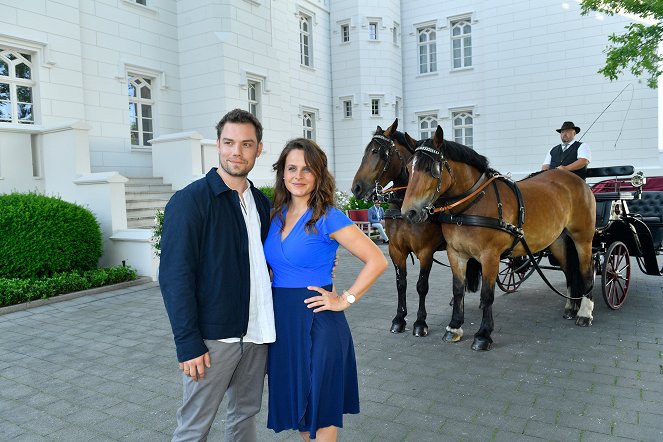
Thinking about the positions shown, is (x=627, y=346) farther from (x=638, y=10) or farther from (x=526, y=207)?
(x=638, y=10)

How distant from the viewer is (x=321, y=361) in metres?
2.27

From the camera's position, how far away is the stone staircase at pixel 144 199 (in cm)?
1038

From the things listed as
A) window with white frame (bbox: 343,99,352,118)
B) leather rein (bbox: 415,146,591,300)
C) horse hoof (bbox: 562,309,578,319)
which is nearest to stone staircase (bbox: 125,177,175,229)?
leather rein (bbox: 415,146,591,300)

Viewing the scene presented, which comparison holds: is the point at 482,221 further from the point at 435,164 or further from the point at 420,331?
the point at 420,331

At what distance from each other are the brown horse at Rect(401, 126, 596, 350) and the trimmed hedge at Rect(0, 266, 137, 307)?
19.8 ft

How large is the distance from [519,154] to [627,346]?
15980 millimetres

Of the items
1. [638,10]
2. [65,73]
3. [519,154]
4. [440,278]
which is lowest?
[440,278]

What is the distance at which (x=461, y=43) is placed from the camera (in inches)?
817

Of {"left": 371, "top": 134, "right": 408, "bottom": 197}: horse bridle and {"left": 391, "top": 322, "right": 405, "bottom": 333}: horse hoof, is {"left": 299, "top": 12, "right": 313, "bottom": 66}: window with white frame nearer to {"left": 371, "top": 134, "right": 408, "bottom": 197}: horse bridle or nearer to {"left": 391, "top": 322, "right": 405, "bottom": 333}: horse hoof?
{"left": 371, "top": 134, "right": 408, "bottom": 197}: horse bridle

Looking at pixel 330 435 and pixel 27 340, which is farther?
pixel 27 340

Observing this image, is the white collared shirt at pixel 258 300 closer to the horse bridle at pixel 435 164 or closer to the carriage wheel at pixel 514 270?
the horse bridle at pixel 435 164

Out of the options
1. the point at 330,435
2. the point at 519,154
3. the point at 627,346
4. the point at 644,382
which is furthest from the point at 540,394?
the point at 519,154

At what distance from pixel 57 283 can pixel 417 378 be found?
20.3 feet

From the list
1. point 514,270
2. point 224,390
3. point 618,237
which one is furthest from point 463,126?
point 224,390
